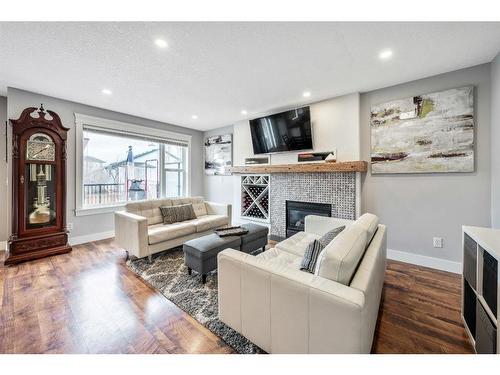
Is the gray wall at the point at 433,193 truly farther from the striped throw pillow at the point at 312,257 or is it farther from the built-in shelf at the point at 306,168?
the striped throw pillow at the point at 312,257

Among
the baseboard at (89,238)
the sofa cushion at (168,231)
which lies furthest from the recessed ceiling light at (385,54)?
the baseboard at (89,238)

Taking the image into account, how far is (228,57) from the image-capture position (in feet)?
7.23

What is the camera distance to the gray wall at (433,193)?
241 cm

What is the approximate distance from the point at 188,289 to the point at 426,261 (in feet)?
9.77

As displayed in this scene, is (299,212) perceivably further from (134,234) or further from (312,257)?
(134,234)

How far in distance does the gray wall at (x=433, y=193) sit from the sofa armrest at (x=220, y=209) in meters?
2.26

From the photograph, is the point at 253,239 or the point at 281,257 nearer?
the point at 281,257

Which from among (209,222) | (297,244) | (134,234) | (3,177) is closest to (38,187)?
(3,177)

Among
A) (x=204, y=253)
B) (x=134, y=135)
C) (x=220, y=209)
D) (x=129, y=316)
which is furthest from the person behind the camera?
(x=134, y=135)

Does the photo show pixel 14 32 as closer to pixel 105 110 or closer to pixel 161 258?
pixel 105 110

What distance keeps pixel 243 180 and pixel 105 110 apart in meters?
2.94

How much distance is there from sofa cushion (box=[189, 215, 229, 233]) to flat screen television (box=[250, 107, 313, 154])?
151cm
